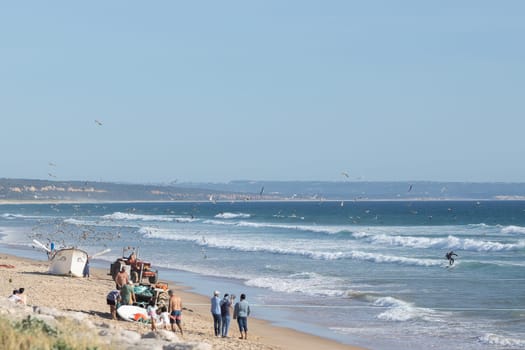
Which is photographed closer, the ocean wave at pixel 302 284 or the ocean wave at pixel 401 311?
the ocean wave at pixel 401 311

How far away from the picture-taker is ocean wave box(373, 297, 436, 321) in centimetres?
2269

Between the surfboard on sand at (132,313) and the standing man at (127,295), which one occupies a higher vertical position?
the standing man at (127,295)

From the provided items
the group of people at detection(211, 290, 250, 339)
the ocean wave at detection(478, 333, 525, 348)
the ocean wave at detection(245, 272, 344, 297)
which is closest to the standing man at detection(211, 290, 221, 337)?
the group of people at detection(211, 290, 250, 339)

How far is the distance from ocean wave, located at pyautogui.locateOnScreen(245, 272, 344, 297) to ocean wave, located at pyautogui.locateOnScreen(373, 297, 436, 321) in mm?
2404

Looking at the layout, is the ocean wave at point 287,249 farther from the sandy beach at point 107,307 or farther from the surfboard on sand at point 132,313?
the surfboard on sand at point 132,313

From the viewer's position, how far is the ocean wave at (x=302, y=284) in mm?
28128

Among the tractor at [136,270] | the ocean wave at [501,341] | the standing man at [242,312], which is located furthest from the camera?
the tractor at [136,270]

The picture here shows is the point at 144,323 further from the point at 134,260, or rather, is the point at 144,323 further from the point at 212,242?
the point at 212,242

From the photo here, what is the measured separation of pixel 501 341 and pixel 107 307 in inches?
364

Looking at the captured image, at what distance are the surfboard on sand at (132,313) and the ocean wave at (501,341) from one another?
23.7 feet

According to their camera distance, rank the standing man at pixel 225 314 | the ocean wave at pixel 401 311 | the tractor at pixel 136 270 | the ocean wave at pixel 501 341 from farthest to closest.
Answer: the tractor at pixel 136 270 < the ocean wave at pixel 401 311 < the ocean wave at pixel 501 341 < the standing man at pixel 225 314

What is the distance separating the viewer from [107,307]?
72.6ft

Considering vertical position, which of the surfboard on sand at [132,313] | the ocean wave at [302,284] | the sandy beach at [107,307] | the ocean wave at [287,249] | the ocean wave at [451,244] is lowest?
the sandy beach at [107,307]

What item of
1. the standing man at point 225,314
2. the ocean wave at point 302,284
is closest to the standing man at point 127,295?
the standing man at point 225,314
